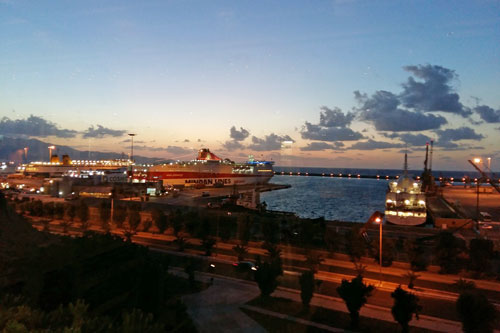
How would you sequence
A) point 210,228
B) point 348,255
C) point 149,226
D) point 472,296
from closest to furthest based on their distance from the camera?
point 472,296
point 348,255
point 210,228
point 149,226

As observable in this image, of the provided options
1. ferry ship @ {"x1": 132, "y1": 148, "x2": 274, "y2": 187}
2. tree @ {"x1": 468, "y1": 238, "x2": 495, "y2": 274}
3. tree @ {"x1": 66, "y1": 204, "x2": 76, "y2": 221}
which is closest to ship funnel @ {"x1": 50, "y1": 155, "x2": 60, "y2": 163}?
ferry ship @ {"x1": 132, "y1": 148, "x2": 274, "y2": 187}

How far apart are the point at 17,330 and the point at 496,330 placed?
9773mm

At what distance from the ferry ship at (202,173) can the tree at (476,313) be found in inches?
2636

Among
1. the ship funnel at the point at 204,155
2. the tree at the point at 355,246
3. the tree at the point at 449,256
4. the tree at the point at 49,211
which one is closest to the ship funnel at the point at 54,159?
the ship funnel at the point at 204,155

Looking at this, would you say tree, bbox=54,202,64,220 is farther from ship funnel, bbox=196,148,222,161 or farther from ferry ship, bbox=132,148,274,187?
ship funnel, bbox=196,148,222,161

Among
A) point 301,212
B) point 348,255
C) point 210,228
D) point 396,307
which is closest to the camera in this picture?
point 396,307

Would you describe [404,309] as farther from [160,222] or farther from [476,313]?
[160,222]

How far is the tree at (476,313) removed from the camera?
6.95 meters

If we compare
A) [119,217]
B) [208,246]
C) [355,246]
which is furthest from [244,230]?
[119,217]

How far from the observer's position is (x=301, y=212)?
46156mm

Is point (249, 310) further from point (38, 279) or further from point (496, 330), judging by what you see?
point (496, 330)

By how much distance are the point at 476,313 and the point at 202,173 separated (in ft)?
238

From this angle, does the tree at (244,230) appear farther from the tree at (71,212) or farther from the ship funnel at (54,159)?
the ship funnel at (54,159)

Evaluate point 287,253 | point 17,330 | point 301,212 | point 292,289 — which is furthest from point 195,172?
point 17,330
